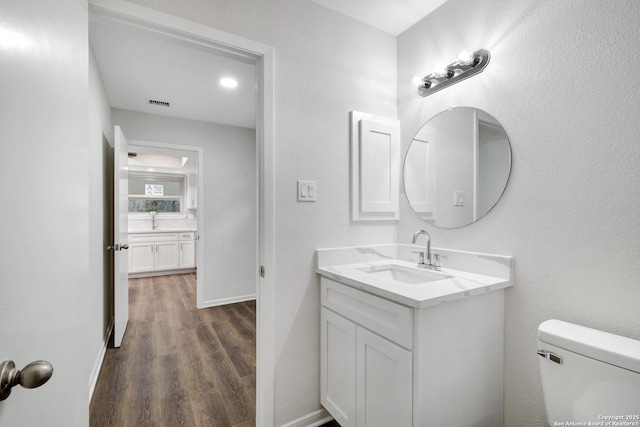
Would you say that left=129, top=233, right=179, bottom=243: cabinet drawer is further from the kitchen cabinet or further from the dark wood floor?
the dark wood floor

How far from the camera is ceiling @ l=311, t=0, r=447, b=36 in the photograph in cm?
169

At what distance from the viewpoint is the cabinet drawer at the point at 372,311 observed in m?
1.13

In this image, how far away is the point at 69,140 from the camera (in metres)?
0.80

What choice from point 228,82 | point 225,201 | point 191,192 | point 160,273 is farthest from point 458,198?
point 191,192

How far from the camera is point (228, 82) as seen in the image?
2633mm

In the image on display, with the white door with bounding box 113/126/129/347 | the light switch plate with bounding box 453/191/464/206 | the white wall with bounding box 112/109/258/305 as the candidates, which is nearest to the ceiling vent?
the white wall with bounding box 112/109/258/305

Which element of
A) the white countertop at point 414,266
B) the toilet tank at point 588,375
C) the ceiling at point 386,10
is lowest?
the toilet tank at point 588,375

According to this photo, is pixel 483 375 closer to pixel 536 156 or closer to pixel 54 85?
pixel 536 156

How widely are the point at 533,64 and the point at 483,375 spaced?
1.40 metres

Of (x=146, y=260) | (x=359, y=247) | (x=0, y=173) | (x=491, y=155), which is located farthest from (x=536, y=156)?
(x=146, y=260)

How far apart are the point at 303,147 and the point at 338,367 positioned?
1.17 m

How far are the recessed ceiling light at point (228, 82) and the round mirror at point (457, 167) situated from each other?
170cm

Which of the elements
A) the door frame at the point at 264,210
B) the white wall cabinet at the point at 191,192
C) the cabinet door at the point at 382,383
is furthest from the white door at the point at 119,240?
the white wall cabinet at the point at 191,192

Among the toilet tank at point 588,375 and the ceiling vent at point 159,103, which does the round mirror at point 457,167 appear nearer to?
the toilet tank at point 588,375
